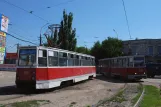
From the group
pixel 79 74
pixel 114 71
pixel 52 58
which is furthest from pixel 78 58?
pixel 114 71

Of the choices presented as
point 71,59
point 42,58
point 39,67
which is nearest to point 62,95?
point 39,67

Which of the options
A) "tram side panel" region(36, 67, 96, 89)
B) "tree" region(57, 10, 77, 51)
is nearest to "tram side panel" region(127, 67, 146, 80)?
"tram side panel" region(36, 67, 96, 89)

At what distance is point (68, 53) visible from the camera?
23719 mm

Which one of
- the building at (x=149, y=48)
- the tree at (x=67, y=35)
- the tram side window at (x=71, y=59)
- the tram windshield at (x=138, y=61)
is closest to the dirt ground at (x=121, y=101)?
the tram side window at (x=71, y=59)

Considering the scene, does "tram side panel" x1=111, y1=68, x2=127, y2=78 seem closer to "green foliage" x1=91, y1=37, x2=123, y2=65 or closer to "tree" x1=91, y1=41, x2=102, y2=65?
"green foliage" x1=91, y1=37, x2=123, y2=65

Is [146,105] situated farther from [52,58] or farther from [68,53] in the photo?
[68,53]

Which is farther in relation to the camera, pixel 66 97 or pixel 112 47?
pixel 112 47

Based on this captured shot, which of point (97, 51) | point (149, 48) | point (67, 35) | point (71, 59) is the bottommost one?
point (71, 59)

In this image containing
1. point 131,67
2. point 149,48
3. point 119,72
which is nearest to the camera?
point 131,67

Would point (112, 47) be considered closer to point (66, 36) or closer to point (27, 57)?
point (66, 36)

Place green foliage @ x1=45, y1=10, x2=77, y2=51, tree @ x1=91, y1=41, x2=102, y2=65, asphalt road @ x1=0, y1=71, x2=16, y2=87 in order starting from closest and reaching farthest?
asphalt road @ x1=0, y1=71, x2=16, y2=87
green foliage @ x1=45, y1=10, x2=77, y2=51
tree @ x1=91, y1=41, x2=102, y2=65

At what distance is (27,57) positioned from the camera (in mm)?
18625

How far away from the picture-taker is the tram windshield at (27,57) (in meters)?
18.4

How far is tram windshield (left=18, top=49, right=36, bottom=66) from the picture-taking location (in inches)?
725
